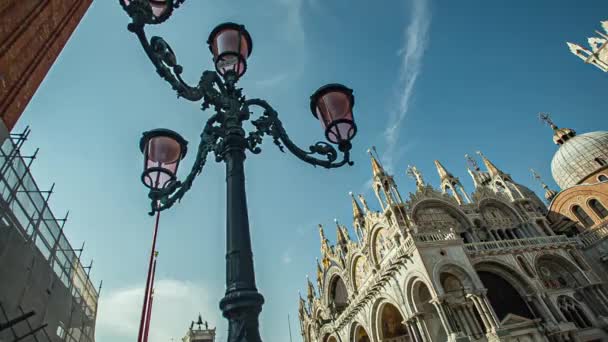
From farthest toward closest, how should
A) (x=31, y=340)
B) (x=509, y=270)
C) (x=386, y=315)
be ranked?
(x=386, y=315), (x=509, y=270), (x=31, y=340)

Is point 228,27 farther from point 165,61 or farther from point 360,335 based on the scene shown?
point 360,335

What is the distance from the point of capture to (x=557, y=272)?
24.9 m

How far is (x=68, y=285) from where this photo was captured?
15102mm

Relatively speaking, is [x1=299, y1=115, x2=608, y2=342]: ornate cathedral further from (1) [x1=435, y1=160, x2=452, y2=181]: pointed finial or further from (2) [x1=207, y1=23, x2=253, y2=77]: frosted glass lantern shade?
(2) [x1=207, y1=23, x2=253, y2=77]: frosted glass lantern shade

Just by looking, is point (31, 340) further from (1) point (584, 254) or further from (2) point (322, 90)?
(1) point (584, 254)

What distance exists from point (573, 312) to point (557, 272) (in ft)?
10.8

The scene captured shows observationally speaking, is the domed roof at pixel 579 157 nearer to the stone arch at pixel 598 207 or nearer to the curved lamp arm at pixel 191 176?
the stone arch at pixel 598 207

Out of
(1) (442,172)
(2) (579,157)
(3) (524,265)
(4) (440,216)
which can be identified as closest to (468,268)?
(3) (524,265)

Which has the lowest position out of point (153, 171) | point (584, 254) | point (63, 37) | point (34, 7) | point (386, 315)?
point (153, 171)

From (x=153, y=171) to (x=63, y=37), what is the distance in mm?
9728

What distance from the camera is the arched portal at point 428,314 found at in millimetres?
19328

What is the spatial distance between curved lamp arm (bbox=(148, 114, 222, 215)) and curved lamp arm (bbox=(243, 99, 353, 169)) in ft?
1.64

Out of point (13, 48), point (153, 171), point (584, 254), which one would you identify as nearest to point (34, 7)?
point (13, 48)

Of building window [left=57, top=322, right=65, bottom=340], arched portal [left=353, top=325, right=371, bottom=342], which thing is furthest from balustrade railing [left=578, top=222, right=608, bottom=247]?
building window [left=57, top=322, right=65, bottom=340]
